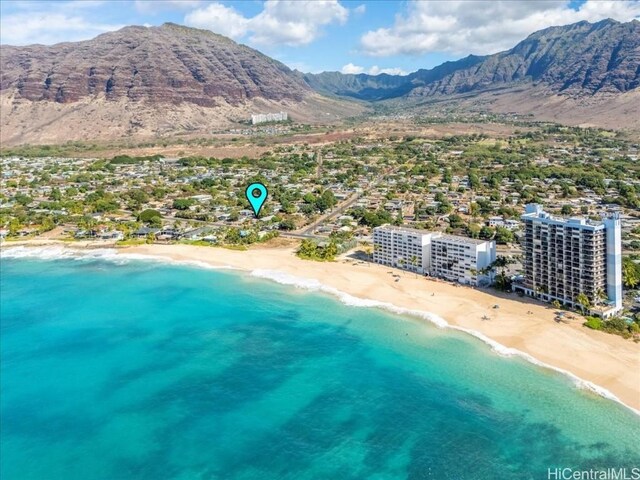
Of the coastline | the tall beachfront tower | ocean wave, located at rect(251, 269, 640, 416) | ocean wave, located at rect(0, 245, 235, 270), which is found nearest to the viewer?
ocean wave, located at rect(251, 269, 640, 416)

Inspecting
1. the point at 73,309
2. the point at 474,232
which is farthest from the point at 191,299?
the point at 474,232

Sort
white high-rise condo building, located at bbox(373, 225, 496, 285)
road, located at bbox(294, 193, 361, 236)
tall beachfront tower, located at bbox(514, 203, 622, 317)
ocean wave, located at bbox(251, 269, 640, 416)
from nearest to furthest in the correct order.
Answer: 1. ocean wave, located at bbox(251, 269, 640, 416)
2. tall beachfront tower, located at bbox(514, 203, 622, 317)
3. white high-rise condo building, located at bbox(373, 225, 496, 285)
4. road, located at bbox(294, 193, 361, 236)

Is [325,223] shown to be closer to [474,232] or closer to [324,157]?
[474,232]

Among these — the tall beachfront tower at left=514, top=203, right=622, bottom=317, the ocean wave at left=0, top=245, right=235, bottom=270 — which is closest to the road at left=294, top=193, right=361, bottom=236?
the ocean wave at left=0, top=245, right=235, bottom=270

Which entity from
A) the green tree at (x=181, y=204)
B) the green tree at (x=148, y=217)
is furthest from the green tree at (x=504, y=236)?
the green tree at (x=181, y=204)

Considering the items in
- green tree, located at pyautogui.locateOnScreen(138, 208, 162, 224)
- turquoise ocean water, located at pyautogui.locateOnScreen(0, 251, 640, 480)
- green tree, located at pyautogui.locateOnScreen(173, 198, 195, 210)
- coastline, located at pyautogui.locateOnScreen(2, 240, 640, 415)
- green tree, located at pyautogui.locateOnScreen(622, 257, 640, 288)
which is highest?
green tree, located at pyautogui.locateOnScreen(173, 198, 195, 210)

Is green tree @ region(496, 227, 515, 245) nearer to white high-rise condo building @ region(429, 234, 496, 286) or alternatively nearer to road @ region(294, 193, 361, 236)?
white high-rise condo building @ region(429, 234, 496, 286)
